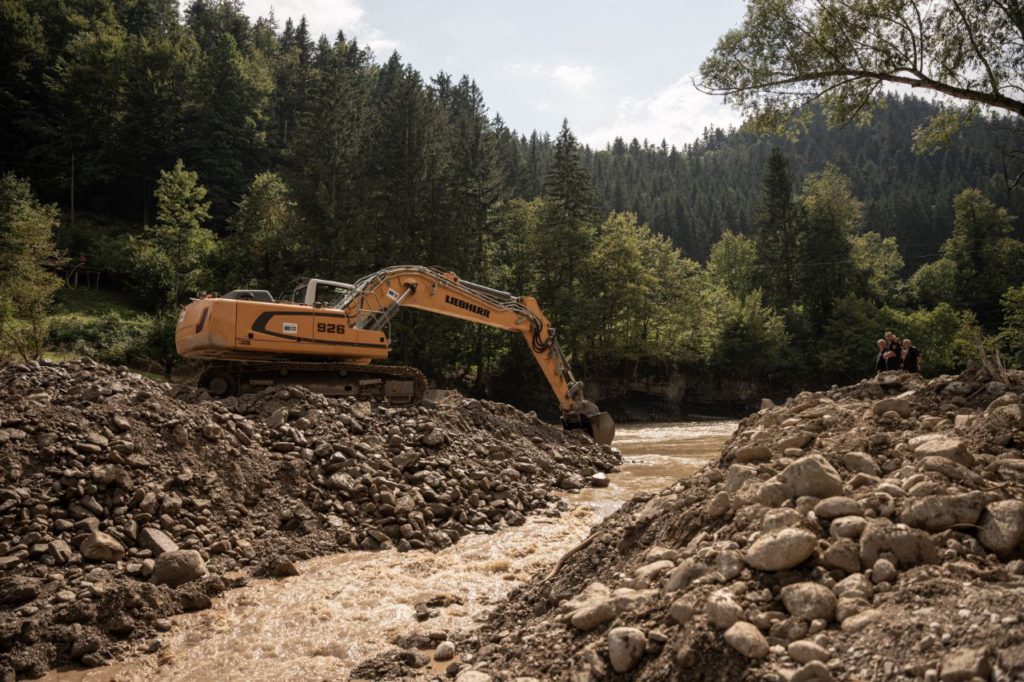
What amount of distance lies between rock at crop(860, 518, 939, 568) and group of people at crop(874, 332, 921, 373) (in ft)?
27.1

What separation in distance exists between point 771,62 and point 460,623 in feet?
31.4

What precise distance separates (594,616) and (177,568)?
4196mm

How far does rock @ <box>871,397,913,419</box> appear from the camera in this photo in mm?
5551

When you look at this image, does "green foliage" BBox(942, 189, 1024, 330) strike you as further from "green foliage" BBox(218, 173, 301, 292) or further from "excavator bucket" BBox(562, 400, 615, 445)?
"green foliage" BBox(218, 173, 301, 292)

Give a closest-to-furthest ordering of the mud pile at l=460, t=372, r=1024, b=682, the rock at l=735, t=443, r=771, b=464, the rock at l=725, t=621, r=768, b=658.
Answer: the mud pile at l=460, t=372, r=1024, b=682 → the rock at l=725, t=621, r=768, b=658 → the rock at l=735, t=443, r=771, b=464

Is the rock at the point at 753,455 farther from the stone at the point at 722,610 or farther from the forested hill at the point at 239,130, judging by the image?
the forested hill at the point at 239,130

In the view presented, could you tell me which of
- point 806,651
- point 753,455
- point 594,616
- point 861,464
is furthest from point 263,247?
point 806,651

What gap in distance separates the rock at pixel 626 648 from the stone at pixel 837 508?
137cm

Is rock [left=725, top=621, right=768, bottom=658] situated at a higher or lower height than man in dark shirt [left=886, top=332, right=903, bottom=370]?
lower

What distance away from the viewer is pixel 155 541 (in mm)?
6566

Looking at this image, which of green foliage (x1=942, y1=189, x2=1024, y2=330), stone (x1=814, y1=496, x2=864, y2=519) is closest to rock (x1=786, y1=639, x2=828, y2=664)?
stone (x1=814, y1=496, x2=864, y2=519)

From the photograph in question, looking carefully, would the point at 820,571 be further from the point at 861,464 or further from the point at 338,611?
the point at 338,611

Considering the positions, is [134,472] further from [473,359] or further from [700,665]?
[473,359]

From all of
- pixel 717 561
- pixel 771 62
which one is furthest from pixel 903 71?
pixel 717 561
